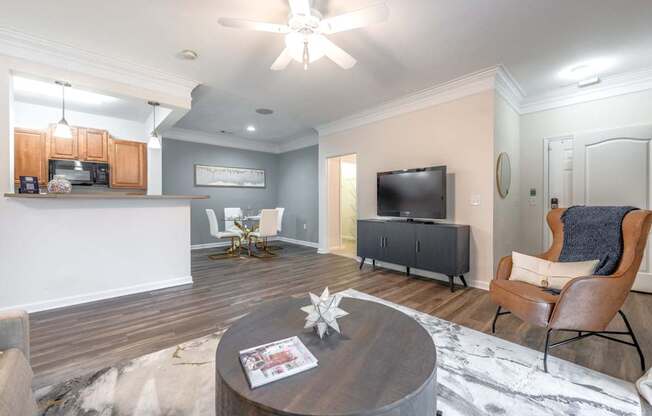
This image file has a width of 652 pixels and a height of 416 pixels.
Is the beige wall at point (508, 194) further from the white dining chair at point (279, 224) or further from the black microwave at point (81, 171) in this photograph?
the black microwave at point (81, 171)

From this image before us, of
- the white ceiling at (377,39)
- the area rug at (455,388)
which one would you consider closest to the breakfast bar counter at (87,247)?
the white ceiling at (377,39)

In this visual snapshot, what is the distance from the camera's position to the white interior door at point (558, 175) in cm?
375

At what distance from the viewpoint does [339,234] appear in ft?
20.2

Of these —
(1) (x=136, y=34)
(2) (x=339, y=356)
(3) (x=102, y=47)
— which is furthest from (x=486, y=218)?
(3) (x=102, y=47)

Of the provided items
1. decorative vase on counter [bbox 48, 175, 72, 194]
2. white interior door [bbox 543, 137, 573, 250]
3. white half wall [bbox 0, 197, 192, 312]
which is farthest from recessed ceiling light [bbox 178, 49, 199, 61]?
white interior door [bbox 543, 137, 573, 250]

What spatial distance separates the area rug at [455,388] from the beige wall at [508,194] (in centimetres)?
186

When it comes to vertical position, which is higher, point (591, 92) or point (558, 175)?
point (591, 92)

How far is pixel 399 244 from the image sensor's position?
391 centimetres

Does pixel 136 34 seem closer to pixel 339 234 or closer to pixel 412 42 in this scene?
pixel 412 42

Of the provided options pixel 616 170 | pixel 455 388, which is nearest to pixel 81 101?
pixel 455 388

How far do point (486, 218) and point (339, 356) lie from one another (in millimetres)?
3027

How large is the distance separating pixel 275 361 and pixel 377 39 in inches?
109

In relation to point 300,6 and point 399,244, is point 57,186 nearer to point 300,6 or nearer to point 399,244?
point 300,6

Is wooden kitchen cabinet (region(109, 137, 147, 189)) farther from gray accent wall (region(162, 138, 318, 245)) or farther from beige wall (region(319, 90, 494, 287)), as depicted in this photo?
beige wall (region(319, 90, 494, 287))
